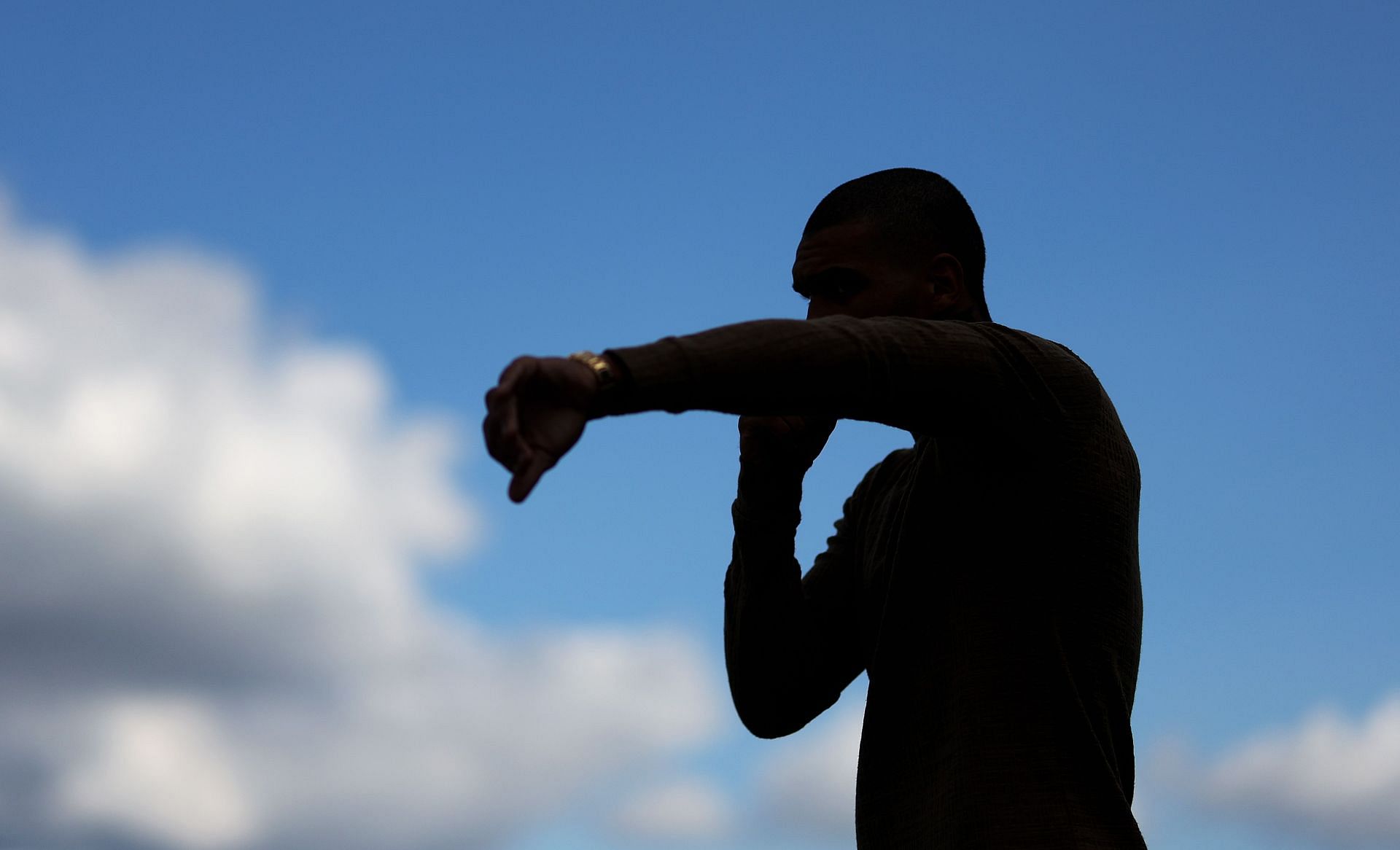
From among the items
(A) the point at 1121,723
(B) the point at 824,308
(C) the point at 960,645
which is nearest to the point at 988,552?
(C) the point at 960,645

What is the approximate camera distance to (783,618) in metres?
6.45

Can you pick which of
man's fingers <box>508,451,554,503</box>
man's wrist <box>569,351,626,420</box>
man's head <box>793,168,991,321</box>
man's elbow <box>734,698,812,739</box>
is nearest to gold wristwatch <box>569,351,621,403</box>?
man's wrist <box>569,351,626,420</box>

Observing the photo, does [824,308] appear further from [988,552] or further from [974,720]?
[974,720]

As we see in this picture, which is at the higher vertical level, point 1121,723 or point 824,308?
point 824,308

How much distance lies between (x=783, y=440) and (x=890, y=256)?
32.1 inches

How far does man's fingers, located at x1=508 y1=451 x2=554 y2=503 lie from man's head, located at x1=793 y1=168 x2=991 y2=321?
2093 mm

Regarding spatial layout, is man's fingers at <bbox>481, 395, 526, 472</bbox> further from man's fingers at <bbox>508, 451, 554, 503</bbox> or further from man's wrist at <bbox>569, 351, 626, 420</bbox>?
man's wrist at <bbox>569, 351, 626, 420</bbox>

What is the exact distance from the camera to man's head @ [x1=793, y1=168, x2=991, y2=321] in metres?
5.93

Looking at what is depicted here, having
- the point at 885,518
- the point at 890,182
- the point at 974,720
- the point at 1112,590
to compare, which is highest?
the point at 890,182

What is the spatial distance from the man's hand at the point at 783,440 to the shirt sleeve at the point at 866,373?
852mm

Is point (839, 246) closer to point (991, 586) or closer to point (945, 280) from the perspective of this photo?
point (945, 280)

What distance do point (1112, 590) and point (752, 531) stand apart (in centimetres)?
154

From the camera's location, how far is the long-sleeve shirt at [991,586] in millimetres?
4832

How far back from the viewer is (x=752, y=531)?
21.0ft
